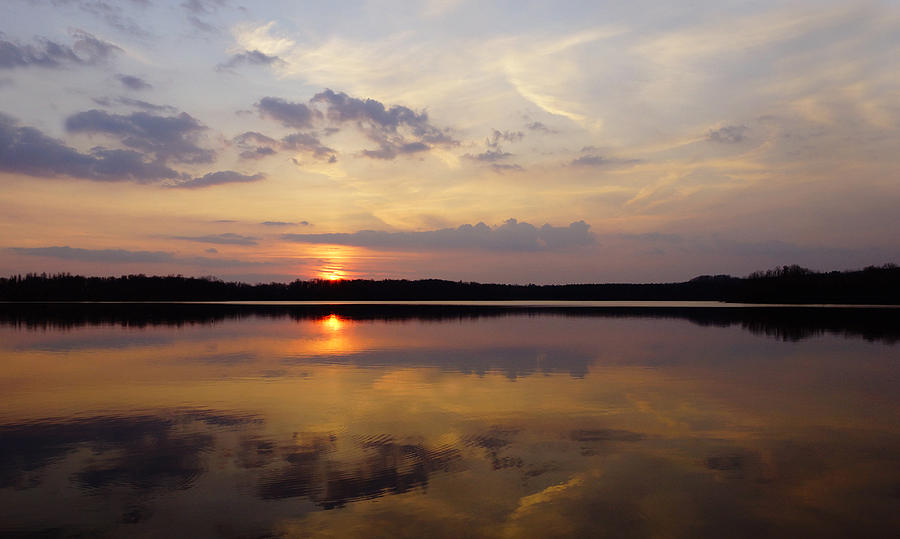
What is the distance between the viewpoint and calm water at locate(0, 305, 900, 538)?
7.76m

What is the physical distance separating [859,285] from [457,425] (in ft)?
422

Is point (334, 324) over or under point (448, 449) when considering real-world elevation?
over

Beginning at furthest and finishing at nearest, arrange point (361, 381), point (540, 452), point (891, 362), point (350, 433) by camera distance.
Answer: point (891, 362) < point (361, 381) < point (350, 433) < point (540, 452)

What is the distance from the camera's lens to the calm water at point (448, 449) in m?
7.76

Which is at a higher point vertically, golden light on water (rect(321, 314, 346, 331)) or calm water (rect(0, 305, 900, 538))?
golden light on water (rect(321, 314, 346, 331))

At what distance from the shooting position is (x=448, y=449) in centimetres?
1088

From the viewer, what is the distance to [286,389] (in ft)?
56.5

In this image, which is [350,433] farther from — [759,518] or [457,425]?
[759,518]

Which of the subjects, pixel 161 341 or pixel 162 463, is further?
pixel 161 341

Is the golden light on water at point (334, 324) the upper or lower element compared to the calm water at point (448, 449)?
upper

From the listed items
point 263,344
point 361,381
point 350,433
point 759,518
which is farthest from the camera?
point 263,344

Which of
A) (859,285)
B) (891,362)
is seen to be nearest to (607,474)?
(891,362)

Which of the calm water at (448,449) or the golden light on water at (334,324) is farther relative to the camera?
the golden light on water at (334,324)

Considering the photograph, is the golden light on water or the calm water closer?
the calm water
